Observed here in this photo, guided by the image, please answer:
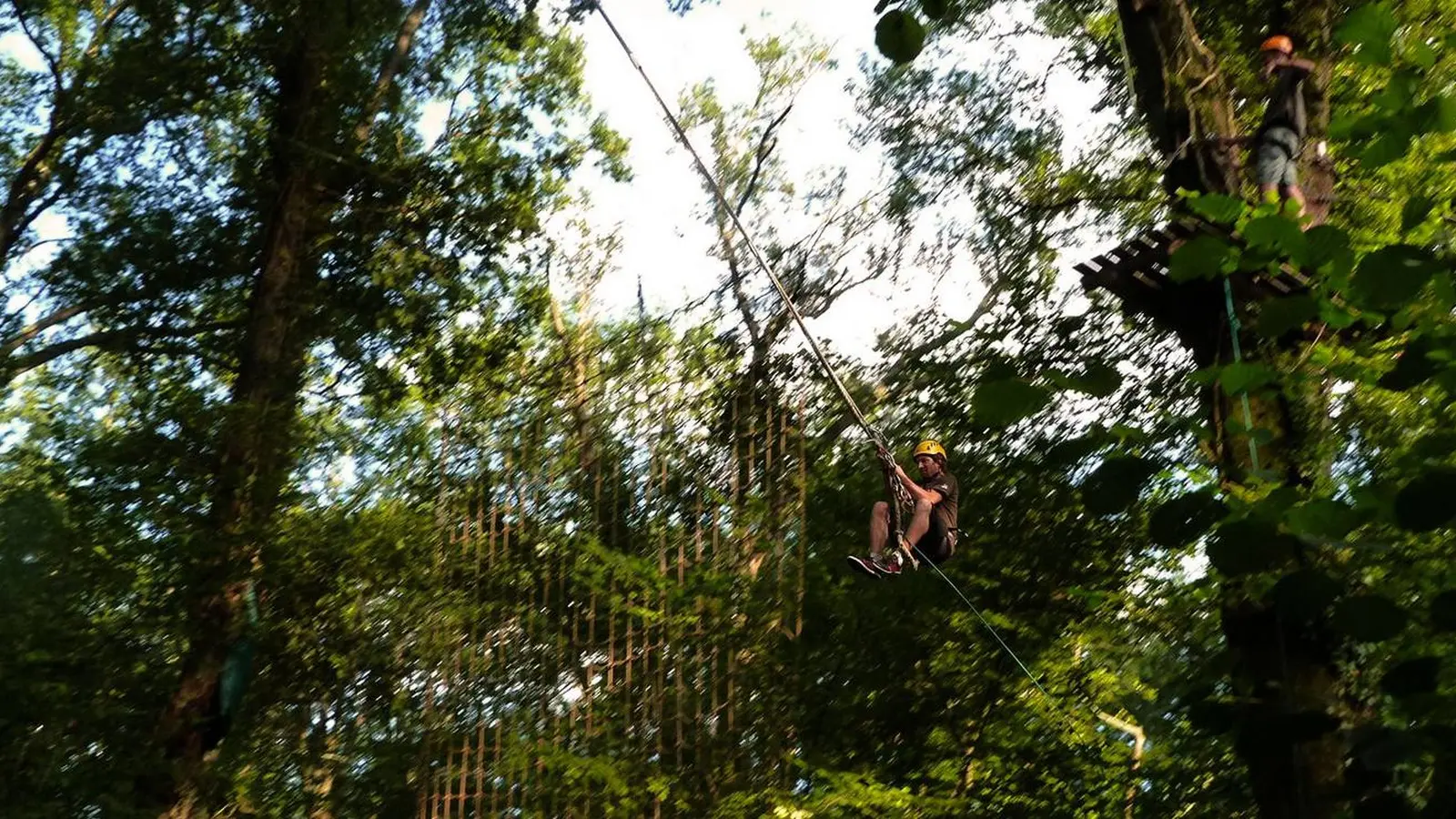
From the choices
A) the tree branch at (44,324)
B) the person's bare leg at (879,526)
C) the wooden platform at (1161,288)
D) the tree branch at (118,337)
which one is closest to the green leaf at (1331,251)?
the wooden platform at (1161,288)

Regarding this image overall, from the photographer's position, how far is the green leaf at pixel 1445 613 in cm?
154

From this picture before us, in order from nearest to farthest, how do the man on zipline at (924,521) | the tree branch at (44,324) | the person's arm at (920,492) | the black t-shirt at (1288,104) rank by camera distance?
the black t-shirt at (1288,104) < the man on zipline at (924,521) < the person's arm at (920,492) < the tree branch at (44,324)

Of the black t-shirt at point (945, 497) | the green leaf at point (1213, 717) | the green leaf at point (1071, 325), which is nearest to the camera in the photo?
the green leaf at point (1213, 717)

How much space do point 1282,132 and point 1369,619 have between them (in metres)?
4.64

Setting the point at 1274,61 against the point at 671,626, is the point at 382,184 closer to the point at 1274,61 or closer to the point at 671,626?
the point at 671,626

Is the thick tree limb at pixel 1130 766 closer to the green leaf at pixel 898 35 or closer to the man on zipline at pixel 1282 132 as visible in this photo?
the man on zipline at pixel 1282 132

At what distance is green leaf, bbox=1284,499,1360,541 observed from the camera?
163 cm

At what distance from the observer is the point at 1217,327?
4.68 meters

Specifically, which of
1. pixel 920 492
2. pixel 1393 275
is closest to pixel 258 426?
pixel 920 492

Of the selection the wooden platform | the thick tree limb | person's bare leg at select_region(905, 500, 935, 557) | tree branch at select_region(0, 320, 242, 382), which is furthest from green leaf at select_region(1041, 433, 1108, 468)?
tree branch at select_region(0, 320, 242, 382)

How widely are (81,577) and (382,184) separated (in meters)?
3.50

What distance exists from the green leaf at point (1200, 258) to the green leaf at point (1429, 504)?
374 millimetres

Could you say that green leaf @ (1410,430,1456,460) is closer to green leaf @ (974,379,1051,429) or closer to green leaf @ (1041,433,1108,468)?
green leaf @ (1041,433,1108,468)

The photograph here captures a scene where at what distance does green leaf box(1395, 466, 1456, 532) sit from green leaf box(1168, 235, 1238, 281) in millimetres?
374
